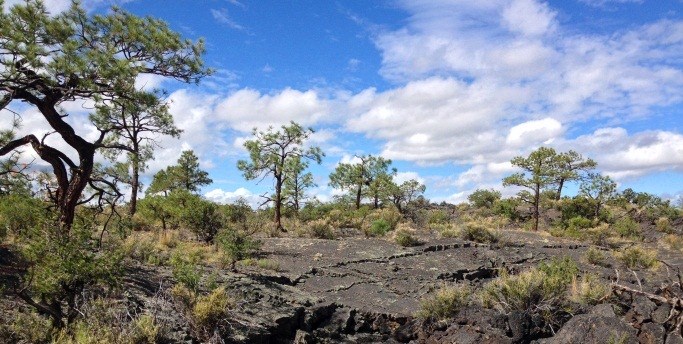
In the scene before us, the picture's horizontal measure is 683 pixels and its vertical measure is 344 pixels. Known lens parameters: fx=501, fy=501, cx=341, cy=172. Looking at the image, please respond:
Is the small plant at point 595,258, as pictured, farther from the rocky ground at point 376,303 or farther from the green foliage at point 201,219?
the green foliage at point 201,219

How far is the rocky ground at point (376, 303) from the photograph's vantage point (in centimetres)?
1112

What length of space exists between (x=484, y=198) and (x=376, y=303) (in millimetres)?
42785

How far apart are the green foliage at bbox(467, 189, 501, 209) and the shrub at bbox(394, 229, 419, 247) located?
3156cm

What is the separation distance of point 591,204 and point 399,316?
32.8 metres

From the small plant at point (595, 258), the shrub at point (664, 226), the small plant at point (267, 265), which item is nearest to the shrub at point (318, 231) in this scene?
the small plant at point (267, 265)

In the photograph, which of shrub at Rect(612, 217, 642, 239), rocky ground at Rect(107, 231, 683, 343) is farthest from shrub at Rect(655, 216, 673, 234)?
rocky ground at Rect(107, 231, 683, 343)

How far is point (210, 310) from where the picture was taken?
1052 centimetres

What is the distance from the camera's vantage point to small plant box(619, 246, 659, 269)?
21.9 meters

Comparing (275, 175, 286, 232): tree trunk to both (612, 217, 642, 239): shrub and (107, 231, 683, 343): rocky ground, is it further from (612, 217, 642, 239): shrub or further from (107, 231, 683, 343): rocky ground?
(612, 217, 642, 239): shrub

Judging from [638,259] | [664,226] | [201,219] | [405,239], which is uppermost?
[201,219]

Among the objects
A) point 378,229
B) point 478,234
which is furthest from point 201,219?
point 478,234

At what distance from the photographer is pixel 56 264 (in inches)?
358

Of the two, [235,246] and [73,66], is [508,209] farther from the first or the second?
[73,66]

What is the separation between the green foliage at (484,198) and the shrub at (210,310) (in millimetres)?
46792
